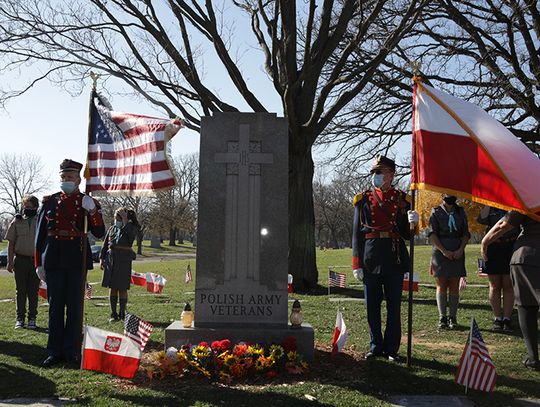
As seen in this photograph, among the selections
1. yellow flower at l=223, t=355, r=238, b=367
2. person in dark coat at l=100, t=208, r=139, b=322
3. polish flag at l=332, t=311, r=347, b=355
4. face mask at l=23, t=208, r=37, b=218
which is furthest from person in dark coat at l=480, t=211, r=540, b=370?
face mask at l=23, t=208, r=37, b=218

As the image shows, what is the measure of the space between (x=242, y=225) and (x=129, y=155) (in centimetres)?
168

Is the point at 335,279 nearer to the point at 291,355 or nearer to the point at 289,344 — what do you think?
the point at 289,344

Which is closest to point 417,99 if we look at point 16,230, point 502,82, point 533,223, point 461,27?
point 533,223

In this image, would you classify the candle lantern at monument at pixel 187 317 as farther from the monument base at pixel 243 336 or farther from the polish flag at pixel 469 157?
the polish flag at pixel 469 157

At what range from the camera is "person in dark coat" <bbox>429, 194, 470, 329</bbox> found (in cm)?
838

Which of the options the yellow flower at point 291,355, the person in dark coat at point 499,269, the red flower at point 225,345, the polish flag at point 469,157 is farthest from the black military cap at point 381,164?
the person in dark coat at point 499,269

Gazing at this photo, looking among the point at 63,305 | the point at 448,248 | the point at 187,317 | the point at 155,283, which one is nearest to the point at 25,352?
the point at 63,305

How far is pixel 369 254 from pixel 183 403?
2767mm

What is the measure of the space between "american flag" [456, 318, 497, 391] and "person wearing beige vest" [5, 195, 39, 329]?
6.73m

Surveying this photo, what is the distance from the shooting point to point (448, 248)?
8453mm

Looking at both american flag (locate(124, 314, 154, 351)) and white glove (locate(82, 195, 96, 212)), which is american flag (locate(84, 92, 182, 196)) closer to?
white glove (locate(82, 195, 96, 212))

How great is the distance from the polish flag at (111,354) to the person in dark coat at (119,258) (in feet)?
13.1

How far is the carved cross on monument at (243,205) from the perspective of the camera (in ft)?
21.1

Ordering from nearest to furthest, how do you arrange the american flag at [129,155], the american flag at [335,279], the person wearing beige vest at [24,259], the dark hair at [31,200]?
the american flag at [129,155]
the person wearing beige vest at [24,259]
the dark hair at [31,200]
the american flag at [335,279]
